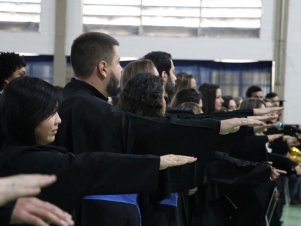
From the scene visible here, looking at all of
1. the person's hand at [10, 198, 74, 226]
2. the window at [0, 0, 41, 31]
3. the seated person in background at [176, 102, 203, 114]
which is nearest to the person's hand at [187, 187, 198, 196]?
the seated person in background at [176, 102, 203, 114]

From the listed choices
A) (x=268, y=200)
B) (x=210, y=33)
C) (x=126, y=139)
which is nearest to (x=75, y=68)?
(x=126, y=139)

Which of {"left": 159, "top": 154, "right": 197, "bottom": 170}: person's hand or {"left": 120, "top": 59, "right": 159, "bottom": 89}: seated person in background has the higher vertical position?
{"left": 120, "top": 59, "right": 159, "bottom": 89}: seated person in background

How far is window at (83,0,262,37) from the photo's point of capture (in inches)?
730

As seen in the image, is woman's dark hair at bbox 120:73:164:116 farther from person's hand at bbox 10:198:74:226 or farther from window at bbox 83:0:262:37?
window at bbox 83:0:262:37

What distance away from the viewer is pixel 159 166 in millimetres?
3078

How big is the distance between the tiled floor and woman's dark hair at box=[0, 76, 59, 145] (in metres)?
7.04

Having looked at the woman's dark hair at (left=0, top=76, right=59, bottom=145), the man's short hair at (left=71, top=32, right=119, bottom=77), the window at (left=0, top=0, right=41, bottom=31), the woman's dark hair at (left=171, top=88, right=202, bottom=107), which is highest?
the window at (left=0, top=0, right=41, bottom=31)

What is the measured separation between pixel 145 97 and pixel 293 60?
48.3 feet

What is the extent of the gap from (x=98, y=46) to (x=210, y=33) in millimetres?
15094

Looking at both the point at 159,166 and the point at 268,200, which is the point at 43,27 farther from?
Result: the point at 159,166

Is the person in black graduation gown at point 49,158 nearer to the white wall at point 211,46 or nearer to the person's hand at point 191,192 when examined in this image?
the person's hand at point 191,192

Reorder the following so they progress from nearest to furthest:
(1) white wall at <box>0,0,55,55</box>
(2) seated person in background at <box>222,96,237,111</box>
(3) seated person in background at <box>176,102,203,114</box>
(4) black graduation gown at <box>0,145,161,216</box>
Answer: (4) black graduation gown at <box>0,145,161,216</box>, (3) seated person in background at <box>176,102,203,114</box>, (2) seated person in background at <box>222,96,237,111</box>, (1) white wall at <box>0,0,55,55</box>

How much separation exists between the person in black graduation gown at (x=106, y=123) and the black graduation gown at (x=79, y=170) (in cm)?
50

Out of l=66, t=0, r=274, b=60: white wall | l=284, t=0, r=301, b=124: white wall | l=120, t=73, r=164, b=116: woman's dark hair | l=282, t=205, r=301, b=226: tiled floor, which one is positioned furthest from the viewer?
l=66, t=0, r=274, b=60: white wall
